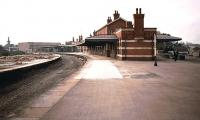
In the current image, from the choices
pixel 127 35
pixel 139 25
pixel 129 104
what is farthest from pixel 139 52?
pixel 129 104

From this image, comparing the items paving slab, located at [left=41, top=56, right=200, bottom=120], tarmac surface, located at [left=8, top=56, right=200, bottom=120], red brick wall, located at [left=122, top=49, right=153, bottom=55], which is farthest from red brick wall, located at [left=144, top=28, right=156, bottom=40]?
tarmac surface, located at [left=8, top=56, right=200, bottom=120]

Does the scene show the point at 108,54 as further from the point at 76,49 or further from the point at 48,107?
the point at 76,49

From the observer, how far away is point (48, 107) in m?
10.3

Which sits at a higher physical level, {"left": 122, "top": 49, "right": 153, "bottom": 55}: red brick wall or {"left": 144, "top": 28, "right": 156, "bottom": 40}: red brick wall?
{"left": 144, "top": 28, "right": 156, "bottom": 40}: red brick wall

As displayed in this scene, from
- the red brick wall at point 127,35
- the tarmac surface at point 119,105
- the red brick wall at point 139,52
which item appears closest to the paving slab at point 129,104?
the tarmac surface at point 119,105

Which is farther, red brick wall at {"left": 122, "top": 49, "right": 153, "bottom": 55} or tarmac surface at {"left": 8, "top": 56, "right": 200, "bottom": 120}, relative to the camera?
red brick wall at {"left": 122, "top": 49, "right": 153, "bottom": 55}

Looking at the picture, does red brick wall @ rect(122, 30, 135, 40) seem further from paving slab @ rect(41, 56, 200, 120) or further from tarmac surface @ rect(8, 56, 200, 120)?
tarmac surface @ rect(8, 56, 200, 120)

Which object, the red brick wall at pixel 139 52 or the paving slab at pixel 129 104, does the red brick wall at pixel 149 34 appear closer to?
the red brick wall at pixel 139 52

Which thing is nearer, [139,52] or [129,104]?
[129,104]

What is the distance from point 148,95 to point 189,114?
352 cm

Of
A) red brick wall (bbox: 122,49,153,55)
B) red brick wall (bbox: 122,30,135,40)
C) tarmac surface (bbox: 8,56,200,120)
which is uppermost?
red brick wall (bbox: 122,30,135,40)

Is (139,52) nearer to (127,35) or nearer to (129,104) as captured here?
(127,35)

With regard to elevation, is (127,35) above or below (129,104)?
above

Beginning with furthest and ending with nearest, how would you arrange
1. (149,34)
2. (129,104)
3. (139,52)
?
1. (149,34)
2. (139,52)
3. (129,104)
